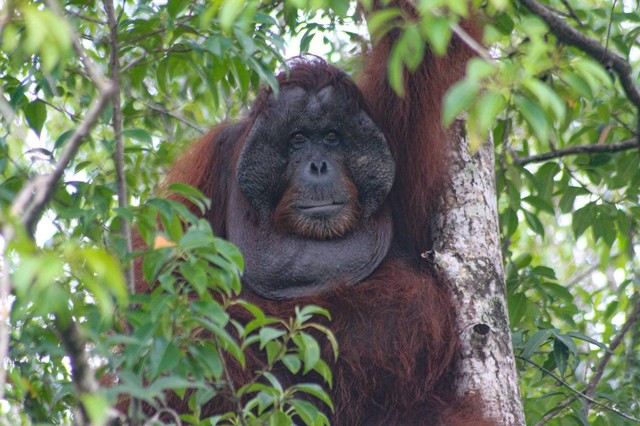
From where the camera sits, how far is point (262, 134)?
4.71 m

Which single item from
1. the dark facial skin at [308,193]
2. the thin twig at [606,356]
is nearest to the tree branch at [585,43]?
the dark facial skin at [308,193]

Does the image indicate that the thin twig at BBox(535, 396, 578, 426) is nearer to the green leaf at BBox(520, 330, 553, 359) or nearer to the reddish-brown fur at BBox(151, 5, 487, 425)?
the green leaf at BBox(520, 330, 553, 359)

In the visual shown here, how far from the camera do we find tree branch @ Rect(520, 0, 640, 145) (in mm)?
3289

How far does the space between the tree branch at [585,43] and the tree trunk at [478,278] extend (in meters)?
0.79

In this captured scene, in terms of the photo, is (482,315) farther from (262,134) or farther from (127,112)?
(127,112)

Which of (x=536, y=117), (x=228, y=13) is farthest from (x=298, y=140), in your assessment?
(x=536, y=117)

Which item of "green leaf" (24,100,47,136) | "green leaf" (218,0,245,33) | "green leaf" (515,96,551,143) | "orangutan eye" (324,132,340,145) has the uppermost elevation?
"green leaf" (24,100,47,136)

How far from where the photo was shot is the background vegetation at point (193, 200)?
227 centimetres

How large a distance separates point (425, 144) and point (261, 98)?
0.88 metres

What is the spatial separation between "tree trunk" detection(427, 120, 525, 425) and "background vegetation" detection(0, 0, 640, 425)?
0.70 ft

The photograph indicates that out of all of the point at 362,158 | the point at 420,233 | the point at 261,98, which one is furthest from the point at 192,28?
the point at 420,233

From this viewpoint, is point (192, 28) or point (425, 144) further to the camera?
point (425, 144)

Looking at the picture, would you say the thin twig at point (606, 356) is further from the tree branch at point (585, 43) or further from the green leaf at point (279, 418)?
the green leaf at point (279, 418)

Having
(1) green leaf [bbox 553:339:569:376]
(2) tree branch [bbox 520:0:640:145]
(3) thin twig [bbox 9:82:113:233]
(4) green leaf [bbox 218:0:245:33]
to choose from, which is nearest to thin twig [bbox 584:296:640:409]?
(1) green leaf [bbox 553:339:569:376]
